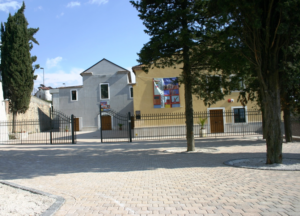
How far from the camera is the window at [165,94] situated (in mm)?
24047

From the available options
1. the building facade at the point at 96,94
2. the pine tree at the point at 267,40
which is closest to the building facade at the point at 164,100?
the building facade at the point at 96,94

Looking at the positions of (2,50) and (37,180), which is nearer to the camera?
(37,180)

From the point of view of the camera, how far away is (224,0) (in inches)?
328

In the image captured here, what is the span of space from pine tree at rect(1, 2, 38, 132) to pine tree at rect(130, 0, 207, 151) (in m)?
16.6

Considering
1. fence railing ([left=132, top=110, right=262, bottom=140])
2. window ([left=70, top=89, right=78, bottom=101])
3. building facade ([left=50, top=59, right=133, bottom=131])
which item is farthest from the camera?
window ([left=70, top=89, right=78, bottom=101])

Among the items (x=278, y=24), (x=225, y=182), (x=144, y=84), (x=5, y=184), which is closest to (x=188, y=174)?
(x=225, y=182)

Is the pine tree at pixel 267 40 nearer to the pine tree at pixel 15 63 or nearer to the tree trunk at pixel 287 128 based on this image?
the tree trunk at pixel 287 128

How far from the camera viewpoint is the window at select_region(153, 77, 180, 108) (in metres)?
24.0

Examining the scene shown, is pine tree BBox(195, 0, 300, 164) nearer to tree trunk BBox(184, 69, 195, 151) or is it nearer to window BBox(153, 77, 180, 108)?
tree trunk BBox(184, 69, 195, 151)

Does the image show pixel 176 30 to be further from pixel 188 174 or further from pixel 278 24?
pixel 188 174

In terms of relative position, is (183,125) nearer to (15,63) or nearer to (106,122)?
(106,122)

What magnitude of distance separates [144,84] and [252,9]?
16.4 metres

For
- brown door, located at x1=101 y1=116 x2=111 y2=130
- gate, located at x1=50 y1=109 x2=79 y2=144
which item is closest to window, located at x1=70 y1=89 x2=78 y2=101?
gate, located at x1=50 y1=109 x2=79 y2=144

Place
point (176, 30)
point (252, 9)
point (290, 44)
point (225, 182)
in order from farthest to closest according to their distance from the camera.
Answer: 1. point (176, 30)
2. point (290, 44)
3. point (252, 9)
4. point (225, 182)
